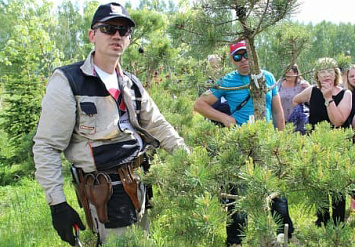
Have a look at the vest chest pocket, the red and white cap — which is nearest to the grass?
the vest chest pocket

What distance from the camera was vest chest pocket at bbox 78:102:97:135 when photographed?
1.92m

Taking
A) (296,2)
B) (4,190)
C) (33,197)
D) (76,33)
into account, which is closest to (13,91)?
(4,190)

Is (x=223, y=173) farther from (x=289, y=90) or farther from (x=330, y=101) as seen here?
(x=289, y=90)

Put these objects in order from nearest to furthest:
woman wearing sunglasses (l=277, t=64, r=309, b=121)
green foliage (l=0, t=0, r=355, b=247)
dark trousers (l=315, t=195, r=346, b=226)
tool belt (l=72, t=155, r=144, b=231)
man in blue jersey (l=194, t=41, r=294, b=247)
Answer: green foliage (l=0, t=0, r=355, b=247), dark trousers (l=315, t=195, r=346, b=226), tool belt (l=72, t=155, r=144, b=231), man in blue jersey (l=194, t=41, r=294, b=247), woman wearing sunglasses (l=277, t=64, r=309, b=121)

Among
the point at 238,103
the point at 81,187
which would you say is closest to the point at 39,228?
the point at 81,187

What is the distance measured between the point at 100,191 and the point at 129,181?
161 millimetres

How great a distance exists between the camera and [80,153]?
198cm

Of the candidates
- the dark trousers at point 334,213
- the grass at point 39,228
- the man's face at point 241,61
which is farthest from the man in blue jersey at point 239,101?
the dark trousers at point 334,213

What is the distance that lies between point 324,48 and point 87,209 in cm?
4218

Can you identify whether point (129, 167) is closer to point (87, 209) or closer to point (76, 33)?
point (87, 209)

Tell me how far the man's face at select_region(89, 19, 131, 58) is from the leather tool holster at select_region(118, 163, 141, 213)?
61 centimetres

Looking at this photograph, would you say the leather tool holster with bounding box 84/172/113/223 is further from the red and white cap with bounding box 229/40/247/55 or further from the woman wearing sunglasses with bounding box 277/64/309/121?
the woman wearing sunglasses with bounding box 277/64/309/121

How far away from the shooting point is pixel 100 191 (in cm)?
198

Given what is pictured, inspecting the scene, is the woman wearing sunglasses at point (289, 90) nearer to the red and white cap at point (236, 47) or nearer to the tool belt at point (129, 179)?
the red and white cap at point (236, 47)
